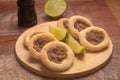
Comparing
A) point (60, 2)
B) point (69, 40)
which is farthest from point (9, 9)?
point (69, 40)

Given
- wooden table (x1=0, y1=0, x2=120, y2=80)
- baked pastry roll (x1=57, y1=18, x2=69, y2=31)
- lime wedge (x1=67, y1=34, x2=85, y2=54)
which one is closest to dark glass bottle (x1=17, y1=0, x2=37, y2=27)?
wooden table (x1=0, y1=0, x2=120, y2=80)

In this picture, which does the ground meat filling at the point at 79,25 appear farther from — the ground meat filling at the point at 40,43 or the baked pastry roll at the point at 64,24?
the ground meat filling at the point at 40,43

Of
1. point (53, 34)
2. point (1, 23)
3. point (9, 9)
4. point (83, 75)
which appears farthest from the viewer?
point (9, 9)

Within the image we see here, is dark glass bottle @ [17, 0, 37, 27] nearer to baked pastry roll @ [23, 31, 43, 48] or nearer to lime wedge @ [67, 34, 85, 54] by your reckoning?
baked pastry roll @ [23, 31, 43, 48]

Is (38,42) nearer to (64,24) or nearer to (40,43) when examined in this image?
(40,43)

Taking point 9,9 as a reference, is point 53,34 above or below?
above

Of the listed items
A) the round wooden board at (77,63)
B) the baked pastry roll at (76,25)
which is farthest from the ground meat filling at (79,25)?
the round wooden board at (77,63)

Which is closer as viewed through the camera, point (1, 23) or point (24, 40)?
point (24, 40)

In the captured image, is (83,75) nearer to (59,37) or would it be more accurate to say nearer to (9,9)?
(59,37)

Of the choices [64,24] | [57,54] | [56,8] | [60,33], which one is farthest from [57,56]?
[56,8]
